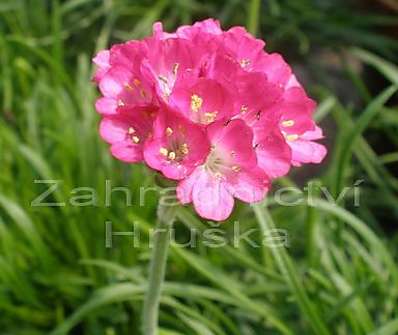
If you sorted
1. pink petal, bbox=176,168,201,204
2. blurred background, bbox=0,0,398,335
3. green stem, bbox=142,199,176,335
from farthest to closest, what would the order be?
blurred background, bbox=0,0,398,335, green stem, bbox=142,199,176,335, pink petal, bbox=176,168,201,204

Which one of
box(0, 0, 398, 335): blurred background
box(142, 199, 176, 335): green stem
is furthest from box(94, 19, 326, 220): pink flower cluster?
box(0, 0, 398, 335): blurred background

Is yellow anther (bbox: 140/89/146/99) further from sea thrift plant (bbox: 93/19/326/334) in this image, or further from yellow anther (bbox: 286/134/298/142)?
yellow anther (bbox: 286/134/298/142)

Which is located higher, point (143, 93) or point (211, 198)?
point (143, 93)

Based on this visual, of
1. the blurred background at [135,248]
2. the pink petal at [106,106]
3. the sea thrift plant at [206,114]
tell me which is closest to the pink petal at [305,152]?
the sea thrift plant at [206,114]

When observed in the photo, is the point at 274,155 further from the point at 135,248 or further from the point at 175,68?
the point at 135,248

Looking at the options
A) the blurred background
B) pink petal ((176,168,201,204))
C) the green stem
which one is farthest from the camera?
the blurred background

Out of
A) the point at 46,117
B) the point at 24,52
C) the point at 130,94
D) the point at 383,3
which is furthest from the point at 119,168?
the point at 383,3

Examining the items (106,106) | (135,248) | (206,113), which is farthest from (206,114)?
(135,248)
